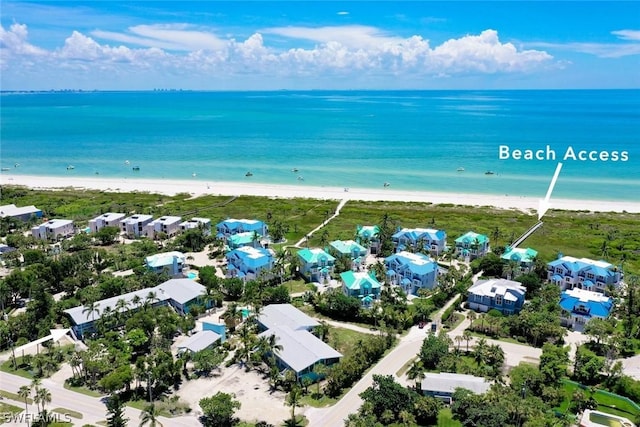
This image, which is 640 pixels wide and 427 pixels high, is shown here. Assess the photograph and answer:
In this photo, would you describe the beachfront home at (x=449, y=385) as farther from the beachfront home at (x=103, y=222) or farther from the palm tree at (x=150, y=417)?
the beachfront home at (x=103, y=222)

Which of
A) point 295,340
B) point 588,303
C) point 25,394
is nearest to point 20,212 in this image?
point 25,394

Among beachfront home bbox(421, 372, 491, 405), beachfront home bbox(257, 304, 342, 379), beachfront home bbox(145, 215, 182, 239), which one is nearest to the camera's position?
beachfront home bbox(421, 372, 491, 405)

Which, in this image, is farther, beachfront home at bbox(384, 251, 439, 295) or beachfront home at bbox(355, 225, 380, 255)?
beachfront home at bbox(355, 225, 380, 255)

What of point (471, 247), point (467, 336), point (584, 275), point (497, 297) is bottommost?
point (467, 336)

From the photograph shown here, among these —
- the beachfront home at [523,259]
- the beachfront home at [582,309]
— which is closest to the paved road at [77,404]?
the beachfront home at [582,309]

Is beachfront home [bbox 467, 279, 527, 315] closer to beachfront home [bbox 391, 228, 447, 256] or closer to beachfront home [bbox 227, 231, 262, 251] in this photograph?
beachfront home [bbox 391, 228, 447, 256]

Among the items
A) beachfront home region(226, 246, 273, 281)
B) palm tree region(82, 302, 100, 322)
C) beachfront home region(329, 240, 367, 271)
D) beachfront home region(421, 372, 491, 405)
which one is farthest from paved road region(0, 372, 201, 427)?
beachfront home region(329, 240, 367, 271)

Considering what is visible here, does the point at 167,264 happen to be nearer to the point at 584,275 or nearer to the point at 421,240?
the point at 421,240
